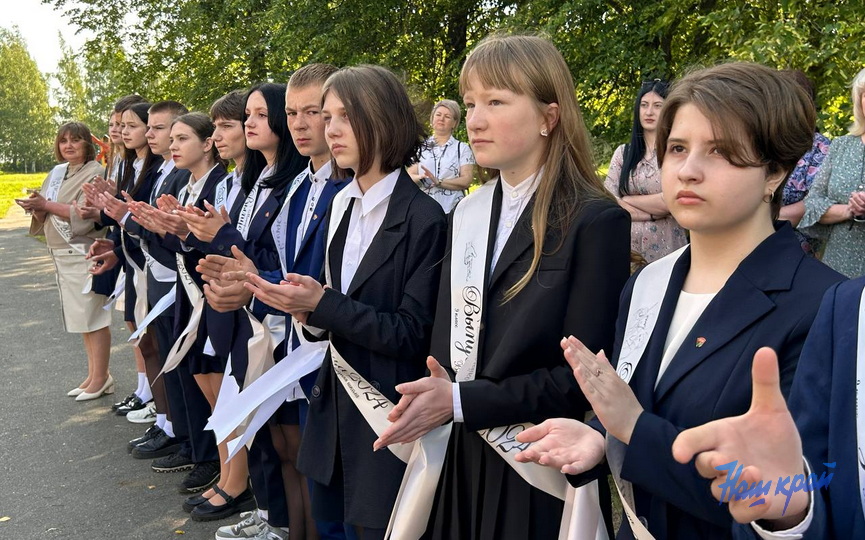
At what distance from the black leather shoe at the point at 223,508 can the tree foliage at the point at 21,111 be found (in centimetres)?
8624

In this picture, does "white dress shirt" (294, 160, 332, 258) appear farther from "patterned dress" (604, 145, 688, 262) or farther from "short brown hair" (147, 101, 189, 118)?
"short brown hair" (147, 101, 189, 118)

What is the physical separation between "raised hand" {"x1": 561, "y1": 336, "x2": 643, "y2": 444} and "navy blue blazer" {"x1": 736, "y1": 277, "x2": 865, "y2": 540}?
0.32 meters

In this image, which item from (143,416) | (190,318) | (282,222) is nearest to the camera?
(282,222)

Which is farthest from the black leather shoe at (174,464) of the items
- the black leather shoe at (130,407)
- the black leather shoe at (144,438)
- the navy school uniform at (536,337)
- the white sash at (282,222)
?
the navy school uniform at (536,337)

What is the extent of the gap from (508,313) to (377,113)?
108 cm

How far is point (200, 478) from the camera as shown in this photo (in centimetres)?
506

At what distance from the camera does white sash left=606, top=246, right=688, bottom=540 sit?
179cm

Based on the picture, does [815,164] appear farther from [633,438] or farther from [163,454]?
[163,454]

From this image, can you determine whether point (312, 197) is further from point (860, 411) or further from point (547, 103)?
point (860, 411)

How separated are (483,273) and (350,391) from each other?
0.77 metres

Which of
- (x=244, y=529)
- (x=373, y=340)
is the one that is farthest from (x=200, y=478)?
(x=373, y=340)

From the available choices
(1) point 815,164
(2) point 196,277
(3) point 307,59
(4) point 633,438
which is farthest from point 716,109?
(3) point 307,59

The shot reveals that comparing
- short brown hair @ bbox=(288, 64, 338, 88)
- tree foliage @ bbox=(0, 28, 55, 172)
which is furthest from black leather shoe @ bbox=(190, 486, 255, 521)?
tree foliage @ bbox=(0, 28, 55, 172)

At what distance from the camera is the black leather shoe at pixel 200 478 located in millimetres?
5016
